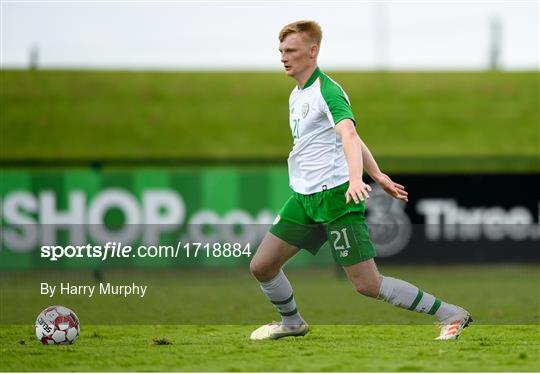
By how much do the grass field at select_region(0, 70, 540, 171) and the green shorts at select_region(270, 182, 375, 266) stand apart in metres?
17.7

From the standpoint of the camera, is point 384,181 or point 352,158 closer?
point 352,158

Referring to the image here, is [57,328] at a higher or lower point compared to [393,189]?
lower

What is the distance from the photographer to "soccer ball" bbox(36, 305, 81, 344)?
879 cm

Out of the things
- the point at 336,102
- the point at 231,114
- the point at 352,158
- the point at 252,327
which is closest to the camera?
the point at 352,158

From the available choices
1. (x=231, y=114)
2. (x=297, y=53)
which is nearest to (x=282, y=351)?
(x=297, y=53)

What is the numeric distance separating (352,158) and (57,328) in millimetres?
2822

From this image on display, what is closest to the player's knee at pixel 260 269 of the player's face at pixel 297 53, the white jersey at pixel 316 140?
the white jersey at pixel 316 140

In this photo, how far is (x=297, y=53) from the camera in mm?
8414

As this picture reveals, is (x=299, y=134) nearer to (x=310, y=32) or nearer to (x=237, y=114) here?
(x=310, y=32)

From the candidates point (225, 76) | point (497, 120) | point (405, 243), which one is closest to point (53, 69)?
point (225, 76)

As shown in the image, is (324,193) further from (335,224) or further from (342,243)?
(342,243)

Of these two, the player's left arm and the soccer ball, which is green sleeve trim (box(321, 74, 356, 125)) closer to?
the player's left arm

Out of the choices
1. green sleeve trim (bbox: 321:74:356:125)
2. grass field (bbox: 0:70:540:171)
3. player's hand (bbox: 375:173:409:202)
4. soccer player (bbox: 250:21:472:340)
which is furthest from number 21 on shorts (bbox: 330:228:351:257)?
grass field (bbox: 0:70:540:171)

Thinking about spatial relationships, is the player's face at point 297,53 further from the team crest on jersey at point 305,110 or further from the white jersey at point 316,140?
the team crest on jersey at point 305,110
